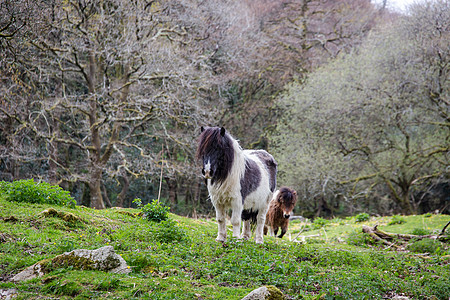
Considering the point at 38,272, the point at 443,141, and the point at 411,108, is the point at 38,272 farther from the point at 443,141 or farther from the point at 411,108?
the point at 443,141

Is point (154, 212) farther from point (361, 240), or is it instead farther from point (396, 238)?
point (396, 238)

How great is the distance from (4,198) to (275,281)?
6.60 metres

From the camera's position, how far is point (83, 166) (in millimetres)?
19141

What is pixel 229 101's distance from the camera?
87.7 feet

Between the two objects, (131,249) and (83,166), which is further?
(83,166)

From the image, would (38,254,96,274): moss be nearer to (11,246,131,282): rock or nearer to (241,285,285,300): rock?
(11,246,131,282): rock

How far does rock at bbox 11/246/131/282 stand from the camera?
524 centimetres

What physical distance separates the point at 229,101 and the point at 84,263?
2208 centimetres

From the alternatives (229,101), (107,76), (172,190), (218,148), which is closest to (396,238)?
(218,148)

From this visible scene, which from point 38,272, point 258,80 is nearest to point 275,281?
point 38,272

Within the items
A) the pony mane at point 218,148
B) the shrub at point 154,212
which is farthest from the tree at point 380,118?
the pony mane at point 218,148

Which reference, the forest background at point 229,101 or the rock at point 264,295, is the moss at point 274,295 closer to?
the rock at point 264,295

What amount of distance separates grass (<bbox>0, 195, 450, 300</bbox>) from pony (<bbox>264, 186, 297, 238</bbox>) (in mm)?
3625

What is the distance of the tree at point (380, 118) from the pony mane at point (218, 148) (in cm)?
1325
